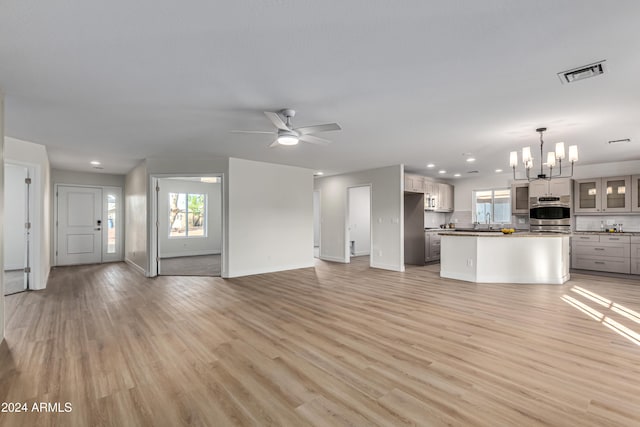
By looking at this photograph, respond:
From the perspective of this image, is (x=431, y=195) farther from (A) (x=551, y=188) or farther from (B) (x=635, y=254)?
(B) (x=635, y=254)

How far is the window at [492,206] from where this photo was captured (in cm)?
866

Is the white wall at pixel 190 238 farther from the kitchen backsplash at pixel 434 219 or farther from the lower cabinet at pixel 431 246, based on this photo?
the kitchen backsplash at pixel 434 219

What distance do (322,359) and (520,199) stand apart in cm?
784

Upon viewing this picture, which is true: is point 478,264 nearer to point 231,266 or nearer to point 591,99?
point 591,99

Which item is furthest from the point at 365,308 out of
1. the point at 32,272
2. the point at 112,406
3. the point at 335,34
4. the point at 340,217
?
the point at 32,272

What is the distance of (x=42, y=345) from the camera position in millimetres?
2957

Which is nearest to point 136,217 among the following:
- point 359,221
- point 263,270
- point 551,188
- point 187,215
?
point 187,215

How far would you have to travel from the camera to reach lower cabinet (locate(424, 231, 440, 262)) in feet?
26.7

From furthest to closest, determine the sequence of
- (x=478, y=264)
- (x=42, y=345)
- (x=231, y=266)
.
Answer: (x=231, y=266)
(x=478, y=264)
(x=42, y=345)

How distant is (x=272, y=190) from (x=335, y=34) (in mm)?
5072

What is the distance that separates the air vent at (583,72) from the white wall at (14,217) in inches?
388

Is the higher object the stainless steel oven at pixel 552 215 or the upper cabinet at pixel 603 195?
the upper cabinet at pixel 603 195

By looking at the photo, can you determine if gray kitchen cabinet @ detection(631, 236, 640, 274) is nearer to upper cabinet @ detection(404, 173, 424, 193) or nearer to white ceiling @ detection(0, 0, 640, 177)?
white ceiling @ detection(0, 0, 640, 177)

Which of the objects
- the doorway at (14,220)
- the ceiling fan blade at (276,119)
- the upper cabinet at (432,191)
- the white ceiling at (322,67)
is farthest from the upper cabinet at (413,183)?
the doorway at (14,220)
